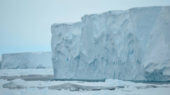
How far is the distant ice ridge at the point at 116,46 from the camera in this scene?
48.3 feet

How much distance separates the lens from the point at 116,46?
1694 centimetres

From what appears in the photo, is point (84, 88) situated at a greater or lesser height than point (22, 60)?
greater

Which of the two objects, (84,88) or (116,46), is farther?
(116,46)

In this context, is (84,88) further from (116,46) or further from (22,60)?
(22,60)

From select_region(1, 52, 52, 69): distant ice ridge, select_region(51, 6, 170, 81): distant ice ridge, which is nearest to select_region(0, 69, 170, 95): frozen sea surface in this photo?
select_region(51, 6, 170, 81): distant ice ridge

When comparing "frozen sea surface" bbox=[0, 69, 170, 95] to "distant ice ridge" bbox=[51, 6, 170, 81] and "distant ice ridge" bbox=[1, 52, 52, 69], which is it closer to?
"distant ice ridge" bbox=[51, 6, 170, 81]

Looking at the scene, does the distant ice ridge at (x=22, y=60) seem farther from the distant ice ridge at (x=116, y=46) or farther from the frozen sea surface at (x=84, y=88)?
the frozen sea surface at (x=84, y=88)

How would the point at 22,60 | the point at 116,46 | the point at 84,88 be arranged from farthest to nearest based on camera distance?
1. the point at 22,60
2. the point at 116,46
3. the point at 84,88

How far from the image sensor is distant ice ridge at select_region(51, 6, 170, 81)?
580 inches

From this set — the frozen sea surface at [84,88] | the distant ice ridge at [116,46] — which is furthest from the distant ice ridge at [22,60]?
the frozen sea surface at [84,88]

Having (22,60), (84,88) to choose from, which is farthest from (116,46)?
(22,60)

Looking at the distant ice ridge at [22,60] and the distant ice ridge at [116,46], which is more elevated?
the distant ice ridge at [116,46]

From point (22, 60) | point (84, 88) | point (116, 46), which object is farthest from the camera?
point (22, 60)

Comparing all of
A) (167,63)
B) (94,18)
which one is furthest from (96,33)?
(167,63)
